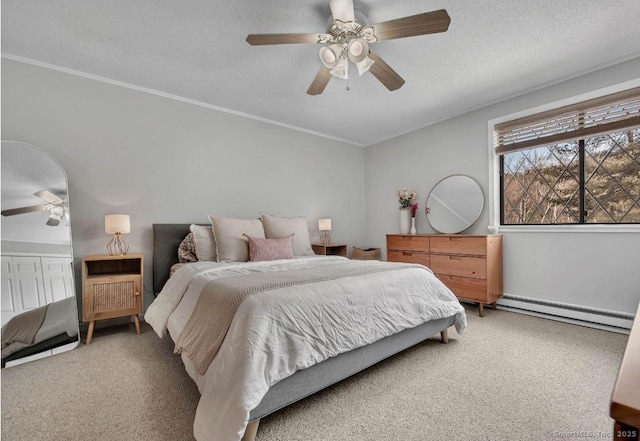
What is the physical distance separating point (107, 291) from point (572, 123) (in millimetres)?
4840

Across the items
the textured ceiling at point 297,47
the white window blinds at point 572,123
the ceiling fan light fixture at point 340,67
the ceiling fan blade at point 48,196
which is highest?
the textured ceiling at point 297,47

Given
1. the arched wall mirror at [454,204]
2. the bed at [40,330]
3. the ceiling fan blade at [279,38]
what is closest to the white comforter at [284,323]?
the bed at [40,330]

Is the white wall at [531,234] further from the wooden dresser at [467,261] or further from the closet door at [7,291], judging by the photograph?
the closet door at [7,291]

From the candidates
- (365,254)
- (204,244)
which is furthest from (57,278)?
(365,254)

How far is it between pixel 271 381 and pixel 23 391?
67.3 inches

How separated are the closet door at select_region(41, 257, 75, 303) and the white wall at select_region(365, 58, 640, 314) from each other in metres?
4.02

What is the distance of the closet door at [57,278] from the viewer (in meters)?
2.35

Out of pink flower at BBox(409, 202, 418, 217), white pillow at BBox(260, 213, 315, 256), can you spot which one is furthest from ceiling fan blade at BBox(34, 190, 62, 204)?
pink flower at BBox(409, 202, 418, 217)

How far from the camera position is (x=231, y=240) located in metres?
2.84

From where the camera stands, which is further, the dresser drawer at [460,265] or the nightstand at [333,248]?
the nightstand at [333,248]

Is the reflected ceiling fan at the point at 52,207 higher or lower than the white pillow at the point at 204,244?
higher

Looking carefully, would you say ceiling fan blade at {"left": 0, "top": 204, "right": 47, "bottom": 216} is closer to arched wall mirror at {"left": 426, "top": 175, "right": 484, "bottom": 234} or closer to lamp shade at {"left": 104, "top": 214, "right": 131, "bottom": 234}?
lamp shade at {"left": 104, "top": 214, "right": 131, "bottom": 234}

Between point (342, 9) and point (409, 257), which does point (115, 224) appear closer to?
point (342, 9)

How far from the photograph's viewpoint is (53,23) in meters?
2.07
